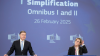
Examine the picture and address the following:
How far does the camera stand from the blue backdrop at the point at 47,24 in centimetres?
632

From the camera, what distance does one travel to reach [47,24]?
6.38 metres

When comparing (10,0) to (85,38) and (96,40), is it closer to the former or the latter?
(85,38)

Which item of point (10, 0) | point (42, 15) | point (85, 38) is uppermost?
point (10, 0)

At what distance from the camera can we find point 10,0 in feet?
20.9

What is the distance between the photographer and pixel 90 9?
6.50 meters

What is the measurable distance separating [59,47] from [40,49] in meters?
0.78

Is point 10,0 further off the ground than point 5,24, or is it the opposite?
point 10,0

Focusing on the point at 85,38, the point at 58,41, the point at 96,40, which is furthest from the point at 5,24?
the point at 96,40

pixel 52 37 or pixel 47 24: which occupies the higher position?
pixel 47 24

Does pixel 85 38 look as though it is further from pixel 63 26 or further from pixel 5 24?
pixel 5 24

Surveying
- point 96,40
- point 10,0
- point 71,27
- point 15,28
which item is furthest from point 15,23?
point 96,40

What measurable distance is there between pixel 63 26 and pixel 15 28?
6.37 feet

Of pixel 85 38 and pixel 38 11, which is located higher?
pixel 38 11

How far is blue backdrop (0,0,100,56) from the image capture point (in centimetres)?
632
